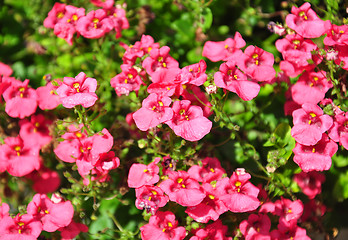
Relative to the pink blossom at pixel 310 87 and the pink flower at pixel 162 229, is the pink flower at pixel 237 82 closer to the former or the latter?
the pink blossom at pixel 310 87

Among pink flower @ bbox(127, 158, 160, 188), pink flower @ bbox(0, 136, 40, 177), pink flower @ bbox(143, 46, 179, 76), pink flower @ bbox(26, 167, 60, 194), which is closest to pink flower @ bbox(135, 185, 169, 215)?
pink flower @ bbox(127, 158, 160, 188)

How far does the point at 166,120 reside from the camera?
1.30m

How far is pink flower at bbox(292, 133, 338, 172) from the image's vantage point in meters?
1.43

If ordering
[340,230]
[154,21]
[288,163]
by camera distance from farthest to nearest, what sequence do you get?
1. [154,21]
2. [340,230]
3. [288,163]

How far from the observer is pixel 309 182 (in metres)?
1.67

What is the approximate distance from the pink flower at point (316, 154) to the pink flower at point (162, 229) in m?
0.46

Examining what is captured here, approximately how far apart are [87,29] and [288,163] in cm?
93

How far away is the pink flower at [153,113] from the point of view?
1.31m

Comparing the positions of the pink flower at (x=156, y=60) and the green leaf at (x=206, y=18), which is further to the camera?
the green leaf at (x=206, y=18)

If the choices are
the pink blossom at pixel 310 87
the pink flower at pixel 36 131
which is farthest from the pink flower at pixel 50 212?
the pink blossom at pixel 310 87

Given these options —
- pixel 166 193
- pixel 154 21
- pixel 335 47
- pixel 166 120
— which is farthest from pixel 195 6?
pixel 166 193

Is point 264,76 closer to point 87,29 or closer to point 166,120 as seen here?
point 166,120

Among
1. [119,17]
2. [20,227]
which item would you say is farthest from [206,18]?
[20,227]

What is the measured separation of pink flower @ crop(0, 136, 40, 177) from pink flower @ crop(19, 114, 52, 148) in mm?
33
